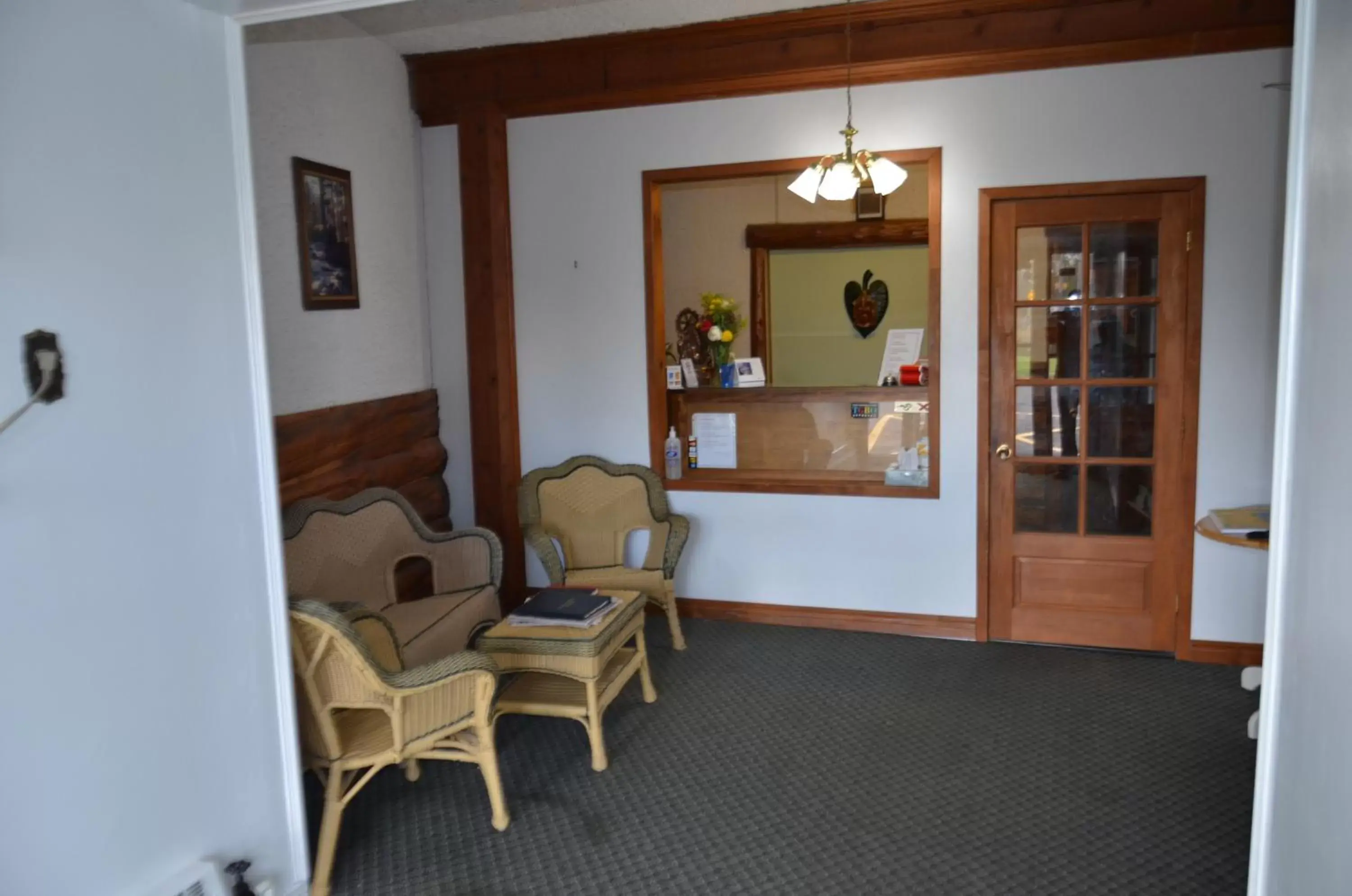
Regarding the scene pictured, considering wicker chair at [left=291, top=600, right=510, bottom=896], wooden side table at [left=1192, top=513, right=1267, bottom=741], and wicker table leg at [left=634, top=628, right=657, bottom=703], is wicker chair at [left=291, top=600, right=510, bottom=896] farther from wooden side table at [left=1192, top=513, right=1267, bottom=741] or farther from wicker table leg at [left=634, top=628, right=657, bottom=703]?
wooden side table at [left=1192, top=513, right=1267, bottom=741]

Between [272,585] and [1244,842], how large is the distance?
2.75m

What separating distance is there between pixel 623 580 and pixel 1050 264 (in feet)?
7.60

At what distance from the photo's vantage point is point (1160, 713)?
359 cm

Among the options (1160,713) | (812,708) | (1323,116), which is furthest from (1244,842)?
(1323,116)

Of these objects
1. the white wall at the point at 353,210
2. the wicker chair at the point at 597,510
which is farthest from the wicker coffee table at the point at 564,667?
the white wall at the point at 353,210

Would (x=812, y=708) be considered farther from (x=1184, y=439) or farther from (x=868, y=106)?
(x=868, y=106)

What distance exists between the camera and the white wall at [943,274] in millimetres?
3877

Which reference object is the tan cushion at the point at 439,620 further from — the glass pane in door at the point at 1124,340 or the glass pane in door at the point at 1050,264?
the glass pane in door at the point at 1124,340

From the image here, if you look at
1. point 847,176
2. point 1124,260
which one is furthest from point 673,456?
point 1124,260

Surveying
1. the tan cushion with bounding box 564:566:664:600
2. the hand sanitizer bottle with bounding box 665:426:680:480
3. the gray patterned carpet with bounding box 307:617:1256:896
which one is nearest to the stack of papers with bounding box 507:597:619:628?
the gray patterned carpet with bounding box 307:617:1256:896

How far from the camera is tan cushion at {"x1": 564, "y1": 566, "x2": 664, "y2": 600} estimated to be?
4.24m

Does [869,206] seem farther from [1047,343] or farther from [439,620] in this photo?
[439,620]

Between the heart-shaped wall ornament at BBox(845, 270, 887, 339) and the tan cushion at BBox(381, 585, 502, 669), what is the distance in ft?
13.4

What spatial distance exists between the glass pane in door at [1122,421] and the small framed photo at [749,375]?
1.51m
